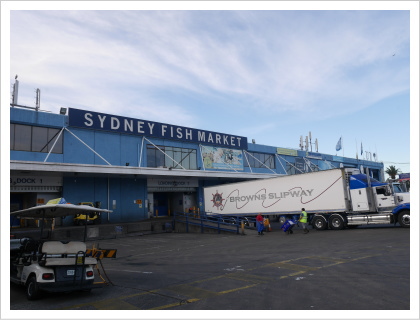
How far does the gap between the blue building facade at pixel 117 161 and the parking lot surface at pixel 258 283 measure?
16.2 meters

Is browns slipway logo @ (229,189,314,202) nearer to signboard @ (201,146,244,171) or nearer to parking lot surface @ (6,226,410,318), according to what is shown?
signboard @ (201,146,244,171)

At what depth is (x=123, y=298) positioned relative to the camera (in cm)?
796

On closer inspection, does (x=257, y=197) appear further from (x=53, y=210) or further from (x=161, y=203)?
(x=53, y=210)

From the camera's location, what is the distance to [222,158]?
41.3m

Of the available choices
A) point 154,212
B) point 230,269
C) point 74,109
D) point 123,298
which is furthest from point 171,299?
point 154,212

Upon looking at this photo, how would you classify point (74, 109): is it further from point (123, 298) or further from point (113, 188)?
point (123, 298)

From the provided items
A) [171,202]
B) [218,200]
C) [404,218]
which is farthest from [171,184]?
[404,218]

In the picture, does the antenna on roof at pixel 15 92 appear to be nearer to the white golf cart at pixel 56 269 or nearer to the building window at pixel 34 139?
the building window at pixel 34 139

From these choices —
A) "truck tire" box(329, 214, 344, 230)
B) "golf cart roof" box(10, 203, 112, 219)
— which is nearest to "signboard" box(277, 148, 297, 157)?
"truck tire" box(329, 214, 344, 230)

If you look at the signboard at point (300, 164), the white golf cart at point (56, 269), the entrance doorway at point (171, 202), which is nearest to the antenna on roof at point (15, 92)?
the entrance doorway at point (171, 202)

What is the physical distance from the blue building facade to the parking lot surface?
16.2 meters

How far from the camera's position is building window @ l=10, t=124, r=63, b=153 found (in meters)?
26.2

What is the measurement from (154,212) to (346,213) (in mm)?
21381

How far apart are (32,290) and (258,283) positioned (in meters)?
5.68
